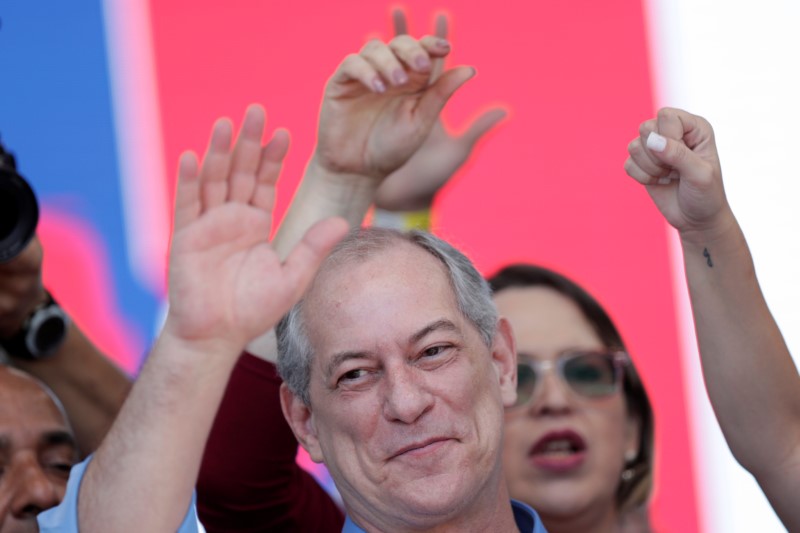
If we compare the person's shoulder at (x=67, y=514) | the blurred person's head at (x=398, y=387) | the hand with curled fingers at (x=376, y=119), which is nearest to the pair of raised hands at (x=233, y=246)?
the person's shoulder at (x=67, y=514)

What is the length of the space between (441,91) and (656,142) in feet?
1.88

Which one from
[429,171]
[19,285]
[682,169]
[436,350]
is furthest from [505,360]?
[19,285]

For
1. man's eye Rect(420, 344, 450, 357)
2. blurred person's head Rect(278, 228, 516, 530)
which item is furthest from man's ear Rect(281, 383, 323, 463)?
man's eye Rect(420, 344, 450, 357)

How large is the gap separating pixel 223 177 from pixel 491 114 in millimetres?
1359

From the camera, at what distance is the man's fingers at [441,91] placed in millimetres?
2160

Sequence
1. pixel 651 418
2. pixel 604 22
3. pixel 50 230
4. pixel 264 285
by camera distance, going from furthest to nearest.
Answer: pixel 604 22 < pixel 50 230 < pixel 651 418 < pixel 264 285

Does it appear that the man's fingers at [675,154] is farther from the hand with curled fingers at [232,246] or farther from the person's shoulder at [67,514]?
the person's shoulder at [67,514]

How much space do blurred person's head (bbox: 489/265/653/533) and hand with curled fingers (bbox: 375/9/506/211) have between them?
30cm

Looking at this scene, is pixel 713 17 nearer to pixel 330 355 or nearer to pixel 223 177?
pixel 330 355

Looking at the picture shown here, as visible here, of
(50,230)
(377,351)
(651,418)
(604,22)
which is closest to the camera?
(377,351)

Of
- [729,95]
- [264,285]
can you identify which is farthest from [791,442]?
[729,95]

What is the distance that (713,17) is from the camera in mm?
3982

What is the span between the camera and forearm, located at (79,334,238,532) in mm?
1385

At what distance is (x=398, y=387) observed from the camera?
1.72 m
